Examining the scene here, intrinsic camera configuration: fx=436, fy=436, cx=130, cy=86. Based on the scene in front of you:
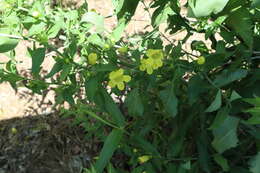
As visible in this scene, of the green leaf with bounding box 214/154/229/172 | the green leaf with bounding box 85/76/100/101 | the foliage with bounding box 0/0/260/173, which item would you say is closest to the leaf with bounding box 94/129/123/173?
the foliage with bounding box 0/0/260/173

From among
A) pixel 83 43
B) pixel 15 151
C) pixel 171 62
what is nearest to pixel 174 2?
pixel 171 62

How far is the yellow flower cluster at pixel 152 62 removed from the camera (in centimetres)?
148

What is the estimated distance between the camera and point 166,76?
173 centimetres

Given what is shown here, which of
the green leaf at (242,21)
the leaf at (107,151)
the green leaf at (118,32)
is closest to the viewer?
the green leaf at (242,21)

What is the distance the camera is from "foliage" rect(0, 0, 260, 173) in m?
1.46

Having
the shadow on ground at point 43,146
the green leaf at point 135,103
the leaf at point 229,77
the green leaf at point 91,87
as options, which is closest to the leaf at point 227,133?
the leaf at point 229,77

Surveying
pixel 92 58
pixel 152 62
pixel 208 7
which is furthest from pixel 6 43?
pixel 208 7

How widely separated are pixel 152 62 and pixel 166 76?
0.87 feet

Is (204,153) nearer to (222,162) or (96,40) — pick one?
(222,162)

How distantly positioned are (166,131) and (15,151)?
3.94ft

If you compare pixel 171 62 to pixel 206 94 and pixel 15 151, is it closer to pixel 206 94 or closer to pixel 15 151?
pixel 206 94

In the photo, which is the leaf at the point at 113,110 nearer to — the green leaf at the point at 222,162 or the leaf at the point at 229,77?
the leaf at the point at 229,77

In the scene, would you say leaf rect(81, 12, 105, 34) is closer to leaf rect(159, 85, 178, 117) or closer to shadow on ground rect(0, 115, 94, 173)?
leaf rect(159, 85, 178, 117)

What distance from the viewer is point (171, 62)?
163 cm
